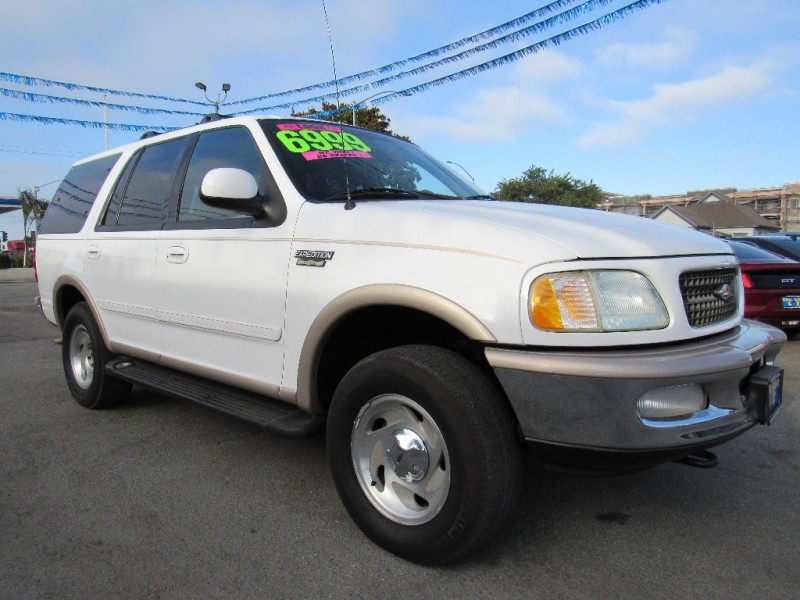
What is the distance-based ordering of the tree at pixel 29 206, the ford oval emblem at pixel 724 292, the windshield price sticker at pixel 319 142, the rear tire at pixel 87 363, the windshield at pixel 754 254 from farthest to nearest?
the tree at pixel 29 206 → the windshield at pixel 754 254 → the rear tire at pixel 87 363 → the windshield price sticker at pixel 319 142 → the ford oval emblem at pixel 724 292

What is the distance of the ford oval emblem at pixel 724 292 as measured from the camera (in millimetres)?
A: 2435

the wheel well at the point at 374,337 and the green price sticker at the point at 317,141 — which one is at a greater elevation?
the green price sticker at the point at 317,141

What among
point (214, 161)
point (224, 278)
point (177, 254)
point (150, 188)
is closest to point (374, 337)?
point (224, 278)

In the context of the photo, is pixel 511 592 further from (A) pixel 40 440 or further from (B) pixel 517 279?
(A) pixel 40 440

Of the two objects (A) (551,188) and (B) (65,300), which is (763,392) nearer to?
(B) (65,300)

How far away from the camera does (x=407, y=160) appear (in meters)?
3.56

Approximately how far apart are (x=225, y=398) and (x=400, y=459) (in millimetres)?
1129

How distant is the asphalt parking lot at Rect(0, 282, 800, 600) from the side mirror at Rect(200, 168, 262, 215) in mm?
1415

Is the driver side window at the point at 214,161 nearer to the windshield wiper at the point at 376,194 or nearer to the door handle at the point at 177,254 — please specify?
the door handle at the point at 177,254

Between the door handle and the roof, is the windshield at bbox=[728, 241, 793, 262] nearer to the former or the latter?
the door handle

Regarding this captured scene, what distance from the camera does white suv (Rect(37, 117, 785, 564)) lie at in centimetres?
202

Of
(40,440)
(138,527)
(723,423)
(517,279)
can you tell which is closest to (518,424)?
(517,279)

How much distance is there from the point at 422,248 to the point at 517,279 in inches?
15.9

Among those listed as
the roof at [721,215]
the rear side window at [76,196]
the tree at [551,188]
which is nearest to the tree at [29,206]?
the tree at [551,188]
